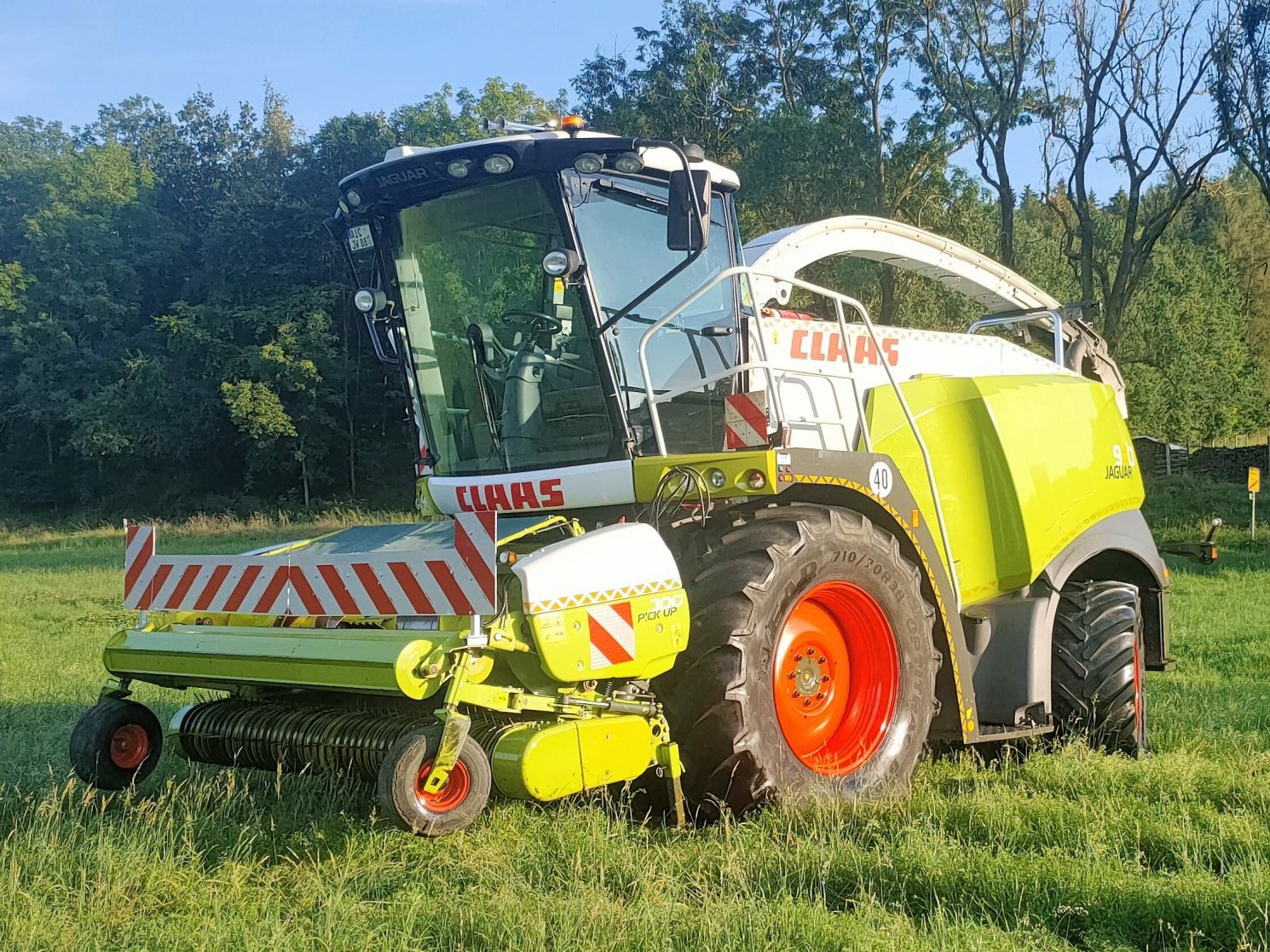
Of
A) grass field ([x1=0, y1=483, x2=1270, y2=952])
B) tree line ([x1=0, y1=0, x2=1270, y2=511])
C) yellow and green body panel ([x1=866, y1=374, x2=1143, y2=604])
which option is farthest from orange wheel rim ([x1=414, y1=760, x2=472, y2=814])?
tree line ([x1=0, y1=0, x2=1270, y2=511])

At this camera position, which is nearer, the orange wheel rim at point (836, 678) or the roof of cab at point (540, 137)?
the orange wheel rim at point (836, 678)

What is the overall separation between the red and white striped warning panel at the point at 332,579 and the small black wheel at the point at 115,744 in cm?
43

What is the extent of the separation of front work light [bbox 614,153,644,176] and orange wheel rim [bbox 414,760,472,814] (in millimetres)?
2646

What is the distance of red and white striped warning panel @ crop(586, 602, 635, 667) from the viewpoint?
12.9 ft

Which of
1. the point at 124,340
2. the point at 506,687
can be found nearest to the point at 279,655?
the point at 506,687

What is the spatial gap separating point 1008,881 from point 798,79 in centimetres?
2995

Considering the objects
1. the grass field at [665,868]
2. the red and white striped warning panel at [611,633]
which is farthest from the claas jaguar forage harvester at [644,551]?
the grass field at [665,868]

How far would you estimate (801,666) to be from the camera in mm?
4660

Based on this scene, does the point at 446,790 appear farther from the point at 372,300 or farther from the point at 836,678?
the point at 372,300

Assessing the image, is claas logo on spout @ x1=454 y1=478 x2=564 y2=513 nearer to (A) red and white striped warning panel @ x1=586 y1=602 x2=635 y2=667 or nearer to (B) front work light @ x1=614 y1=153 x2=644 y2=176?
(A) red and white striped warning panel @ x1=586 y1=602 x2=635 y2=667

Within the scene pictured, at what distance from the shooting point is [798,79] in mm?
30859

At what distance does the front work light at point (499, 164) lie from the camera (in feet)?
16.1

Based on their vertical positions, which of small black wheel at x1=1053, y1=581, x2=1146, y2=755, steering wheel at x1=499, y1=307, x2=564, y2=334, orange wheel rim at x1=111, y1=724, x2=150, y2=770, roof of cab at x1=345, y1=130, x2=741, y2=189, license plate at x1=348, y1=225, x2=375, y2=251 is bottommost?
small black wheel at x1=1053, y1=581, x2=1146, y2=755

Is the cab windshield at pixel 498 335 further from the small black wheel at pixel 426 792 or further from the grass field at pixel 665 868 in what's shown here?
the small black wheel at pixel 426 792
